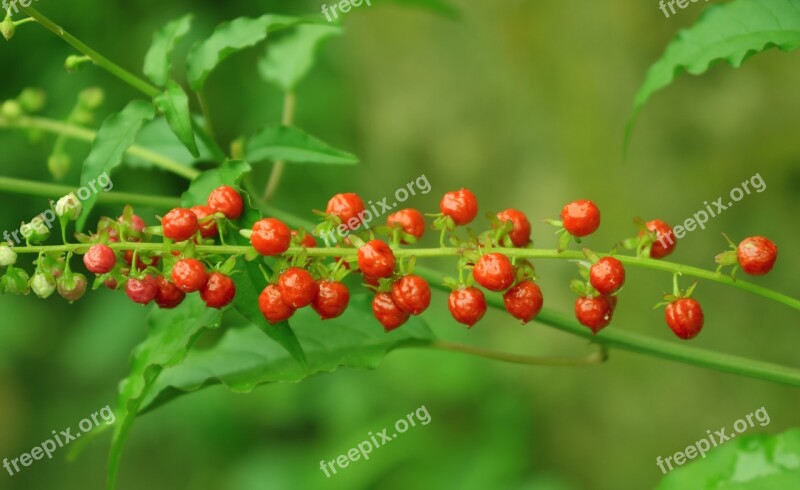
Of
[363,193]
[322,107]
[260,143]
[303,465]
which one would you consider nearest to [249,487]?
[303,465]

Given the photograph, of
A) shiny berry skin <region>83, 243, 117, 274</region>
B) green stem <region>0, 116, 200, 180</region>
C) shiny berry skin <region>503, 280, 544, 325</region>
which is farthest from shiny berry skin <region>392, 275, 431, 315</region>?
green stem <region>0, 116, 200, 180</region>

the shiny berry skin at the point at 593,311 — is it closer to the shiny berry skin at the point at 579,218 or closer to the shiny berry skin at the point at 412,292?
the shiny berry skin at the point at 579,218

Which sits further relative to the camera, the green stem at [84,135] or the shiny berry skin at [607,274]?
the green stem at [84,135]

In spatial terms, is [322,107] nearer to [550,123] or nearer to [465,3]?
[465,3]

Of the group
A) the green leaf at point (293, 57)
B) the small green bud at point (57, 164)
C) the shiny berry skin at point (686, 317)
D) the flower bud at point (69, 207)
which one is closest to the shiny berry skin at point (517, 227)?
the shiny berry skin at point (686, 317)

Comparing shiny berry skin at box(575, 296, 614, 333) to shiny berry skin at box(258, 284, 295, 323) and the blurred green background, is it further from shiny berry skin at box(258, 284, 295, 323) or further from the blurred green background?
the blurred green background

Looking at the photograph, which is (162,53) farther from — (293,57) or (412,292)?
(293,57)
